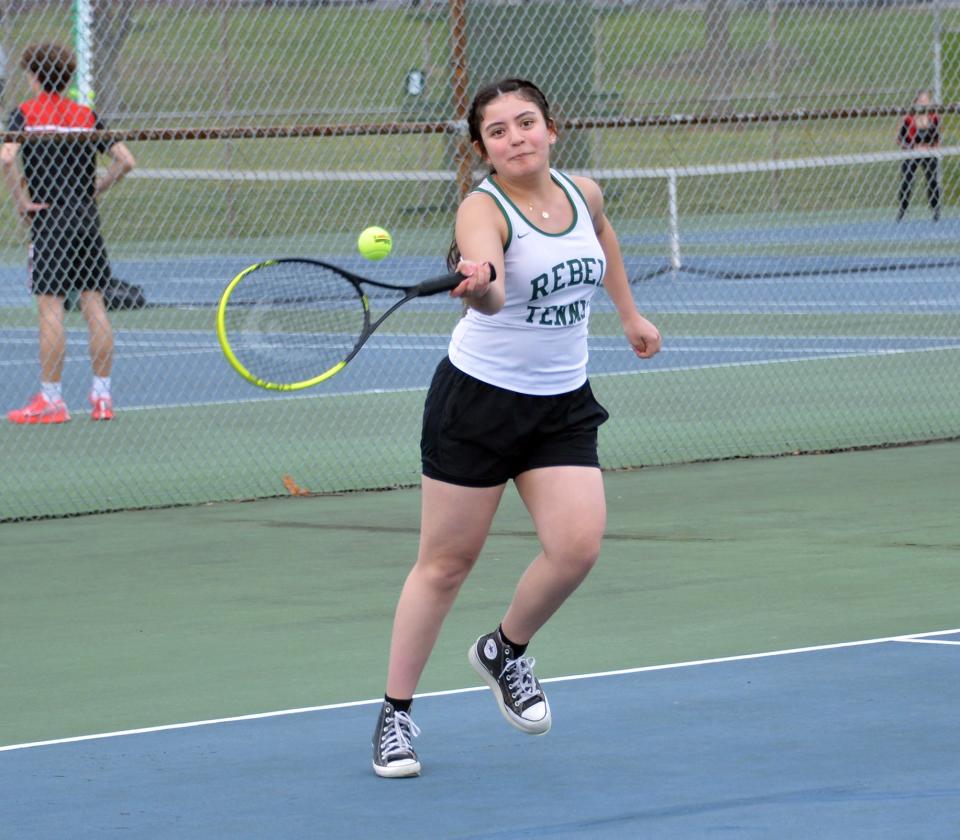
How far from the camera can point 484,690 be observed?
6.15 m

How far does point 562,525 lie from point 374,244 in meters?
0.79

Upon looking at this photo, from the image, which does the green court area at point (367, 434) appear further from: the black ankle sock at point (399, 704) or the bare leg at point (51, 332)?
the black ankle sock at point (399, 704)

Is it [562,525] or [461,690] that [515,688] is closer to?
[562,525]

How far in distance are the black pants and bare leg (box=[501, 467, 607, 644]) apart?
17.6m

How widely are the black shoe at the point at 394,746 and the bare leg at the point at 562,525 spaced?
1.37 ft

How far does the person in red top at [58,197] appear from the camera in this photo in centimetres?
1128

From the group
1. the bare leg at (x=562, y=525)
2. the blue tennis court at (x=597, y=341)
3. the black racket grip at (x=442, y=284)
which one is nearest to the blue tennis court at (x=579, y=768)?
the bare leg at (x=562, y=525)

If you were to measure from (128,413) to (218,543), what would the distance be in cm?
383

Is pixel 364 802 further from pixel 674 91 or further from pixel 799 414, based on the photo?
pixel 674 91

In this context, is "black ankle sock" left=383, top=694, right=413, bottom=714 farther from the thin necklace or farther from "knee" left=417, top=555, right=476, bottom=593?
the thin necklace

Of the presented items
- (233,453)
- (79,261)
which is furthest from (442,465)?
(79,261)

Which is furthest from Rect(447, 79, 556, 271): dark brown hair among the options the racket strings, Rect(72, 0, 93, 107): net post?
Rect(72, 0, 93, 107): net post

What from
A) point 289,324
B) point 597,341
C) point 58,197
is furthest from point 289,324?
point 597,341

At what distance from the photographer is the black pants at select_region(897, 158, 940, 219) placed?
2317 centimetres
